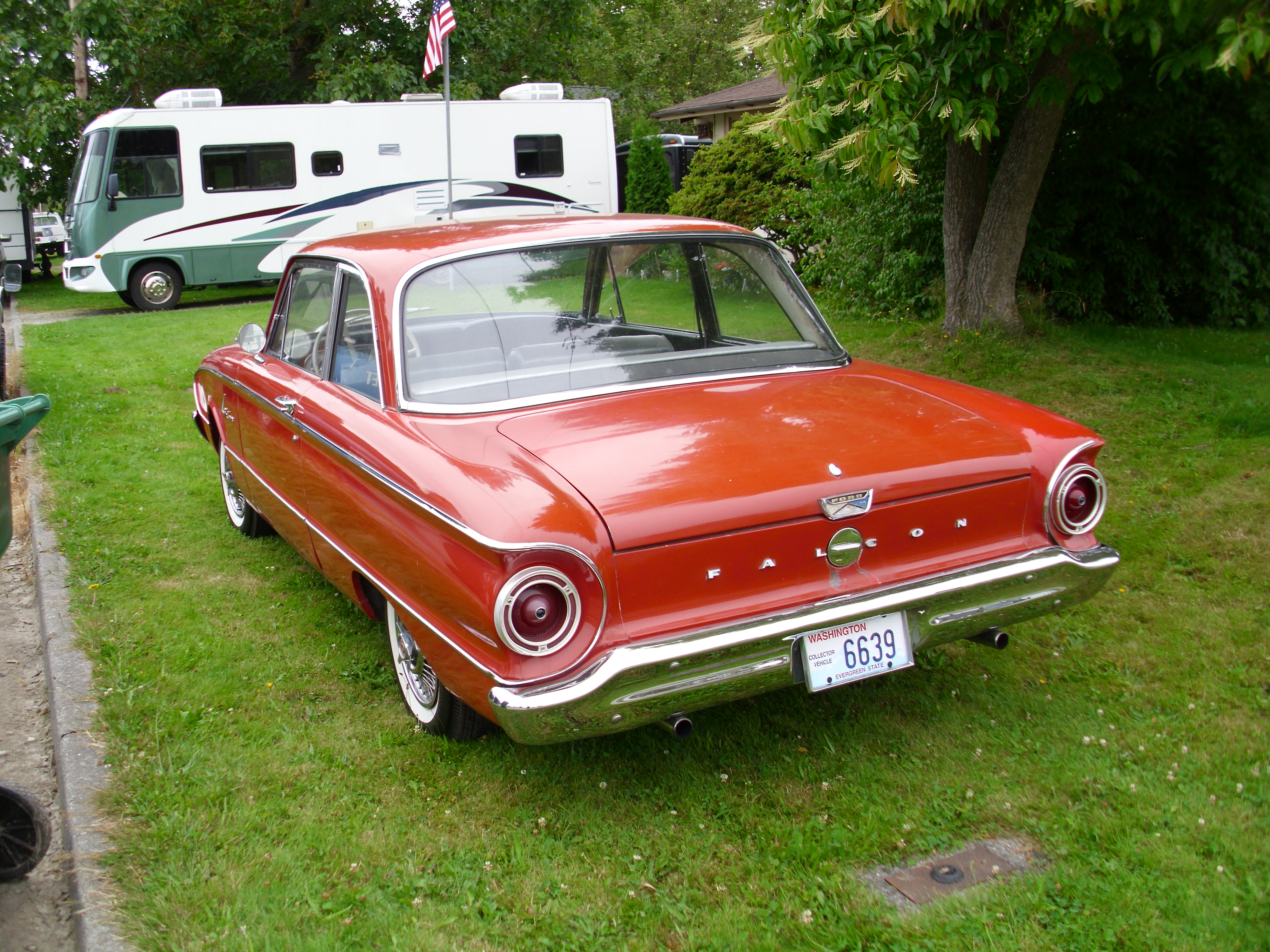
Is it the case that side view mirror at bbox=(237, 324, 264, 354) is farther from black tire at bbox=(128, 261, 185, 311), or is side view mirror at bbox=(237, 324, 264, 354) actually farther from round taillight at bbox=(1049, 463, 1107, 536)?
black tire at bbox=(128, 261, 185, 311)

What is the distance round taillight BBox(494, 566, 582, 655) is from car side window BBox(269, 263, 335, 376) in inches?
74.1

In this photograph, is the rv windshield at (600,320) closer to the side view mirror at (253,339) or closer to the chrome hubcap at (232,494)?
the side view mirror at (253,339)

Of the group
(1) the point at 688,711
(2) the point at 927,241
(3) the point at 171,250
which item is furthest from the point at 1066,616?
(3) the point at 171,250

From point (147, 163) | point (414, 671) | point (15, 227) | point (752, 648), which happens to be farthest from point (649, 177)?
point (752, 648)

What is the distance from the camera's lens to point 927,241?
972cm

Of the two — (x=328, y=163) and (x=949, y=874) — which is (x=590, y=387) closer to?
(x=949, y=874)

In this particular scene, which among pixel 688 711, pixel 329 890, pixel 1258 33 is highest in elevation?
pixel 1258 33

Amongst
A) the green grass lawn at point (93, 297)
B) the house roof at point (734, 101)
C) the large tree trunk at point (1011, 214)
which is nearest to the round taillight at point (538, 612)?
the large tree trunk at point (1011, 214)

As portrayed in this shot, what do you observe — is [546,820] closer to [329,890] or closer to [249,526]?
[329,890]

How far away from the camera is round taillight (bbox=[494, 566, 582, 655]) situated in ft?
8.53

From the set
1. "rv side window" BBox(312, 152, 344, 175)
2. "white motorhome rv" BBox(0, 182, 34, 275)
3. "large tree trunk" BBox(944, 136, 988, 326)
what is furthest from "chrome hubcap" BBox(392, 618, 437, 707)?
"white motorhome rv" BBox(0, 182, 34, 275)

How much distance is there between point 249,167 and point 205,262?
1593 mm

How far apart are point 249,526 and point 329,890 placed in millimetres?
3119

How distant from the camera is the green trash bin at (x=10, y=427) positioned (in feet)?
9.32
